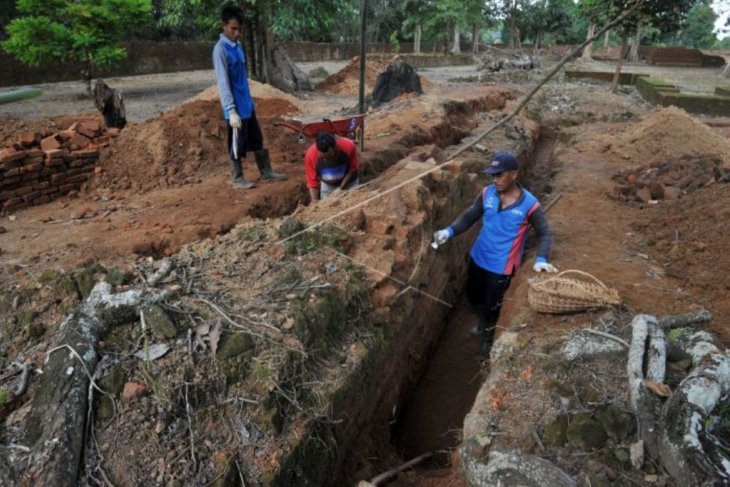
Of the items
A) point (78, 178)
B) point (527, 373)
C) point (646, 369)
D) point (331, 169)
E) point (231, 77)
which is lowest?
point (527, 373)

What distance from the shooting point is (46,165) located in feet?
20.6

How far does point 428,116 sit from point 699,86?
1524 centimetres

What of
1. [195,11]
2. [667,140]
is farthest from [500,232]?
[195,11]

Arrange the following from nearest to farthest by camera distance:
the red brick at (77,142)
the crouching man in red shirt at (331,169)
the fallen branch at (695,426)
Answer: the fallen branch at (695,426) → the crouching man in red shirt at (331,169) → the red brick at (77,142)

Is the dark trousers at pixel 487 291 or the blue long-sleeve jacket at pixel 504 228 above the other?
the blue long-sleeve jacket at pixel 504 228

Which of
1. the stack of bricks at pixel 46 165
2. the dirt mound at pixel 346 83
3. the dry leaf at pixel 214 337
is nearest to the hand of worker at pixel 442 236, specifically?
the dry leaf at pixel 214 337

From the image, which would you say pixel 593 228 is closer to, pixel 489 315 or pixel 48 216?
pixel 489 315

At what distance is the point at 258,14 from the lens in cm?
1223

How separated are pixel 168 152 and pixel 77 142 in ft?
3.98

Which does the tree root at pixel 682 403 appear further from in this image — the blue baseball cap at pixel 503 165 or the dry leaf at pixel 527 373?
the blue baseball cap at pixel 503 165

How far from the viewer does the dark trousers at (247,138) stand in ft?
19.1

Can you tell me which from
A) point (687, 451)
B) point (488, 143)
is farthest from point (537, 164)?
point (687, 451)

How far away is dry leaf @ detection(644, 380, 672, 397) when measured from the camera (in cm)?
263

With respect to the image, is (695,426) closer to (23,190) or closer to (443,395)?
(443,395)
